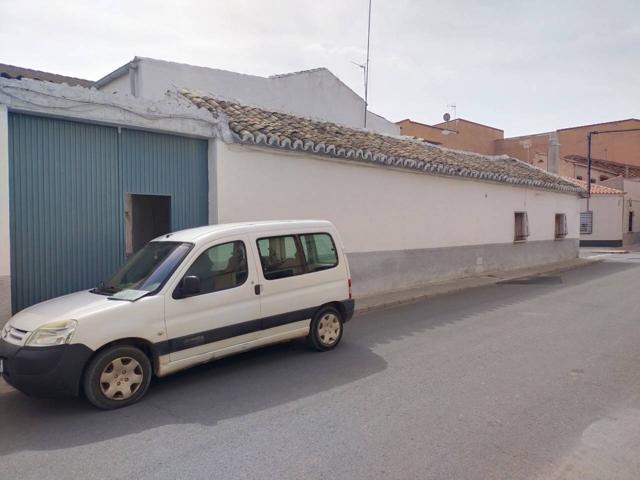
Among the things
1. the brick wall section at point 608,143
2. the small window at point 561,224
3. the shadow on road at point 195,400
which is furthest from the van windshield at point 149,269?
the brick wall section at point 608,143

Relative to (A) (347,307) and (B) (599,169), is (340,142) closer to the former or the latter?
(A) (347,307)

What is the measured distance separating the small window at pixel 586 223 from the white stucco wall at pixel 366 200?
18850mm

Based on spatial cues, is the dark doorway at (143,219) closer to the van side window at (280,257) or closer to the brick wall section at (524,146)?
the van side window at (280,257)

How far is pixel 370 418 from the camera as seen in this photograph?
13.2 ft

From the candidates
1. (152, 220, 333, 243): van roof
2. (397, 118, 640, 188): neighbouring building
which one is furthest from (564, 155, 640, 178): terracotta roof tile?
(152, 220, 333, 243): van roof

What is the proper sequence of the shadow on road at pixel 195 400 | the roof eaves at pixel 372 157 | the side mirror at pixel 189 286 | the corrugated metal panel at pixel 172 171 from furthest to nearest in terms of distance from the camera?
the roof eaves at pixel 372 157 → the corrugated metal panel at pixel 172 171 → the side mirror at pixel 189 286 → the shadow on road at pixel 195 400

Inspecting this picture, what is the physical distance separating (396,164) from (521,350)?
19.9 feet

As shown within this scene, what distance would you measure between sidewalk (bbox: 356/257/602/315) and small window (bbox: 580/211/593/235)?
1753cm

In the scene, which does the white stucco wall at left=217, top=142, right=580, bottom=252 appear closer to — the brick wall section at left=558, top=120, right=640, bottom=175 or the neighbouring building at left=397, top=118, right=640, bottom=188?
the neighbouring building at left=397, top=118, right=640, bottom=188

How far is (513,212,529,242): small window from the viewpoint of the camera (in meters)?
16.6

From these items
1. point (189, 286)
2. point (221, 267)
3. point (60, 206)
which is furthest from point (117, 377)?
point (60, 206)

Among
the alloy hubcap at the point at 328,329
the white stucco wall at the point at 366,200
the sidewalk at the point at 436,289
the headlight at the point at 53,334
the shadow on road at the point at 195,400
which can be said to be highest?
the white stucco wall at the point at 366,200

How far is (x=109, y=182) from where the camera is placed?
717cm

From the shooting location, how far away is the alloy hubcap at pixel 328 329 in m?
6.21
